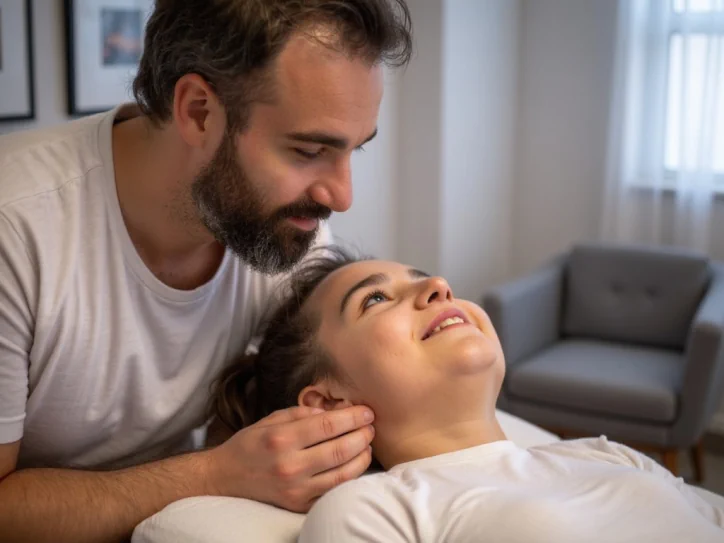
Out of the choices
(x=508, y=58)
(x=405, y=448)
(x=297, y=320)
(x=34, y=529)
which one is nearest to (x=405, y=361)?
(x=405, y=448)

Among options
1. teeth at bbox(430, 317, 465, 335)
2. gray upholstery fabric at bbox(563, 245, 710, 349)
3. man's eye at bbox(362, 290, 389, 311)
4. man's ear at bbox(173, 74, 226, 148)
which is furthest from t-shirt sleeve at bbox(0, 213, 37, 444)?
gray upholstery fabric at bbox(563, 245, 710, 349)

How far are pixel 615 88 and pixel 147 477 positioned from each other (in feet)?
9.62

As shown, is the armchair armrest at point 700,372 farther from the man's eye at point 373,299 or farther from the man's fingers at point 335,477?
the man's fingers at point 335,477

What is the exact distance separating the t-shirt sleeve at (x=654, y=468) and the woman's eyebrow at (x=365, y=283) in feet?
1.53

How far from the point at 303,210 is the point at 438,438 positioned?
447mm

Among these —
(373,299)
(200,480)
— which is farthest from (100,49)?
(200,480)

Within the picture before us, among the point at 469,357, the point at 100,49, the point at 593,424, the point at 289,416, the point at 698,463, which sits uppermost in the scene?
the point at 100,49

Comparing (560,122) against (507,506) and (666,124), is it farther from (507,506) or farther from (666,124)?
(507,506)

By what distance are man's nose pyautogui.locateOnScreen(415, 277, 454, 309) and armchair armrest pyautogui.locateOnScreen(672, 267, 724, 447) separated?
1.70 m

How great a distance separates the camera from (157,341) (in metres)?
1.71

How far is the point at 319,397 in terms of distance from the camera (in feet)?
5.47

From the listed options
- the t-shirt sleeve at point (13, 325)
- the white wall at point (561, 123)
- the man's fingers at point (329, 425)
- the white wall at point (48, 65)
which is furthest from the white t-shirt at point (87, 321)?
the white wall at point (561, 123)

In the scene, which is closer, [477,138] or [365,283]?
[365,283]

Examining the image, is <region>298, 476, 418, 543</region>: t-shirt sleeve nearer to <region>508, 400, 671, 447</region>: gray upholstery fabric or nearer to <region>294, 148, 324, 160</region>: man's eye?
<region>294, 148, 324, 160</region>: man's eye
